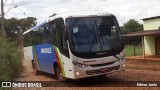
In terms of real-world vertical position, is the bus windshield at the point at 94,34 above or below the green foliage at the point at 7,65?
A: above

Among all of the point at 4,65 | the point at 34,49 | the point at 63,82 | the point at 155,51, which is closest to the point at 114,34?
the point at 63,82

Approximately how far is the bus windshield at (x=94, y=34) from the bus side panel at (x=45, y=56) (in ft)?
8.52

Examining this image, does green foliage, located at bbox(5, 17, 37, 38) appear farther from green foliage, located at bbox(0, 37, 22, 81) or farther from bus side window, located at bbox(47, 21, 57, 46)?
bus side window, located at bbox(47, 21, 57, 46)

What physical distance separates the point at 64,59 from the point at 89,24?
1908 mm

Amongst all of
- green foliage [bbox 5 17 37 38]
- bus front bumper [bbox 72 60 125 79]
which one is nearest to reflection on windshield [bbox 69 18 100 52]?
bus front bumper [bbox 72 60 125 79]

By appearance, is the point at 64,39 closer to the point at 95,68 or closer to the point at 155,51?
the point at 95,68

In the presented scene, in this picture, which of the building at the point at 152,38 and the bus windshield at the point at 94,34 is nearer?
the bus windshield at the point at 94,34

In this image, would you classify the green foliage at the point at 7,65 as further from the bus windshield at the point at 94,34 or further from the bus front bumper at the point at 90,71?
the bus windshield at the point at 94,34

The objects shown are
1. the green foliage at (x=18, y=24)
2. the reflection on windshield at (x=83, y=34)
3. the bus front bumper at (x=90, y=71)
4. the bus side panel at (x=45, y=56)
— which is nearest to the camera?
the bus front bumper at (x=90, y=71)

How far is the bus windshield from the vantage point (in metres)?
13.0

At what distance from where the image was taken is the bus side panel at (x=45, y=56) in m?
15.9

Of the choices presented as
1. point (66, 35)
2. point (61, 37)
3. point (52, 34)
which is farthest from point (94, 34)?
point (52, 34)

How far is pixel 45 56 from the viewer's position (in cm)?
1731

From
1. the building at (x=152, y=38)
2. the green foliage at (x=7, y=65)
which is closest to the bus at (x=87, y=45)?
the green foliage at (x=7, y=65)
